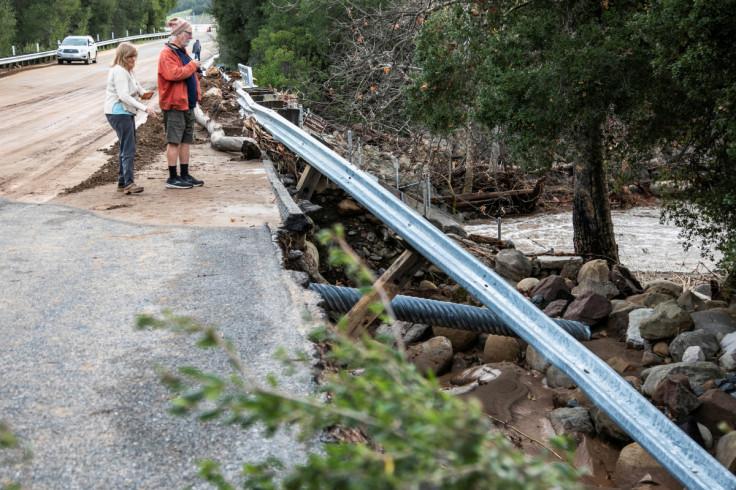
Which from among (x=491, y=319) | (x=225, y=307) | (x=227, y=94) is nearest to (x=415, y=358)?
(x=491, y=319)

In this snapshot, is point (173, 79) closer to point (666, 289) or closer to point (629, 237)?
point (666, 289)

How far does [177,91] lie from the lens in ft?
29.8

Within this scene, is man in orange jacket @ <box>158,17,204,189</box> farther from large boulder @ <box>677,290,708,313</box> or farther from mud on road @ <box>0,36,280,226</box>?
large boulder @ <box>677,290,708,313</box>

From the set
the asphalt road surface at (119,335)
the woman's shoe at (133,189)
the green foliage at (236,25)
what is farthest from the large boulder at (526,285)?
the green foliage at (236,25)

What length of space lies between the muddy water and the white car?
2708cm

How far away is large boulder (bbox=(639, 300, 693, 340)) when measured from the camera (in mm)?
8156

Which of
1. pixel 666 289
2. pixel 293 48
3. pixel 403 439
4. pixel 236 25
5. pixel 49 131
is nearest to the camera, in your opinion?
pixel 403 439

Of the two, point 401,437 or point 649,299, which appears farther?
point 649,299

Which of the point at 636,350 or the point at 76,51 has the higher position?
the point at 76,51

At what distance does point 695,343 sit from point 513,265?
15.7 feet

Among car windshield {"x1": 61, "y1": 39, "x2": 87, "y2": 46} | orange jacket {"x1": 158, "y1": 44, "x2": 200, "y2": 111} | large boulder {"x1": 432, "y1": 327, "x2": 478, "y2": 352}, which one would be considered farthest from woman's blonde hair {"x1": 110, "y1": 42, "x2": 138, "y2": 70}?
car windshield {"x1": 61, "y1": 39, "x2": 87, "y2": 46}

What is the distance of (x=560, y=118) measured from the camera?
33.6 ft

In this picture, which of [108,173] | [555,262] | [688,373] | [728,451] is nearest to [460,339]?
[688,373]

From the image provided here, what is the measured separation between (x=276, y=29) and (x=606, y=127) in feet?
69.0
